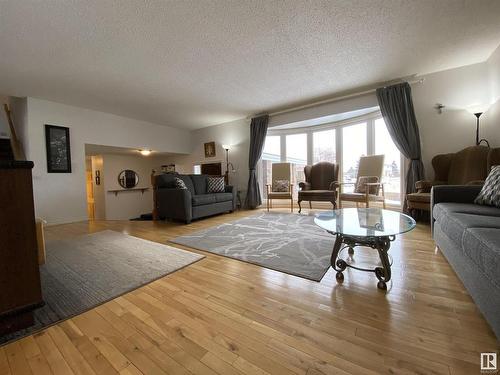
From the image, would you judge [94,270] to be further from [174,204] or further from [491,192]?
[491,192]

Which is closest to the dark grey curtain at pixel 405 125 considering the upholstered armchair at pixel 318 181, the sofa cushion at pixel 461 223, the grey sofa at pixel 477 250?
the upholstered armchair at pixel 318 181

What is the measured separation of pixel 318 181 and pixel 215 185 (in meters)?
2.18

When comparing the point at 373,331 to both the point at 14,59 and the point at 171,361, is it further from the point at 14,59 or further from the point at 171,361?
the point at 14,59

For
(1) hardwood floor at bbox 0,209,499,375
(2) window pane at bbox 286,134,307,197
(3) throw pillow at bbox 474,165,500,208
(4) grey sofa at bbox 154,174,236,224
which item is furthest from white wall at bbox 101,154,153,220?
(3) throw pillow at bbox 474,165,500,208

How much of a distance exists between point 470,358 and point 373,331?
1.05ft

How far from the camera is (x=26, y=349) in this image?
88 cm

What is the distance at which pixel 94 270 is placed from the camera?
64.5 inches

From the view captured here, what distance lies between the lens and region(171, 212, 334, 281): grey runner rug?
165 cm

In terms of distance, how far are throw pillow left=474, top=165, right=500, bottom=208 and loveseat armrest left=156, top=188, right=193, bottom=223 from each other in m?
3.39

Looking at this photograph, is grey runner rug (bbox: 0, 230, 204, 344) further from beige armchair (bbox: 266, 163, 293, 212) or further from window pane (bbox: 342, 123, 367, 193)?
window pane (bbox: 342, 123, 367, 193)

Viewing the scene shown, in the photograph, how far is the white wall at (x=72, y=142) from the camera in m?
3.52

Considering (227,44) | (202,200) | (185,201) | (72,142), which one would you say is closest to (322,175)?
(202,200)

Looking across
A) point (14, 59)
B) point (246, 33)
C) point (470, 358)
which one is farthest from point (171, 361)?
point (14, 59)

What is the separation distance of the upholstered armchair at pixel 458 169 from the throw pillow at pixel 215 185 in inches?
130
